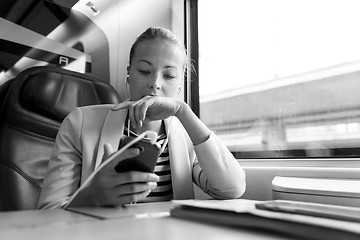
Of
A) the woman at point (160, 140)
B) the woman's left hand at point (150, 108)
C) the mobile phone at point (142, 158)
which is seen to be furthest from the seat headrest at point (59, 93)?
the mobile phone at point (142, 158)

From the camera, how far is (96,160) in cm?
92

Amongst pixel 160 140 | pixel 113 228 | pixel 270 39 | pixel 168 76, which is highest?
pixel 270 39

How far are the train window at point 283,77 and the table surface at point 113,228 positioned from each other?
825mm

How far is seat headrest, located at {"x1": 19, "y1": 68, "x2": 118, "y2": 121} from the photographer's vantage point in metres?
1.19

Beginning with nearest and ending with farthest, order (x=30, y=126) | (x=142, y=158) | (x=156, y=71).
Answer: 1. (x=142, y=158)
2. (x=156, y=71)
3. (x=30, y=126)

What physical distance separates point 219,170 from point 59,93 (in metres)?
0.69

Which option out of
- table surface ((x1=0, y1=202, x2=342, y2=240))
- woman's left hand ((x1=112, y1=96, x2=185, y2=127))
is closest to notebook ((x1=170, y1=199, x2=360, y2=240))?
table surface ((x1=0, y1=202, x2=342, y2=240))

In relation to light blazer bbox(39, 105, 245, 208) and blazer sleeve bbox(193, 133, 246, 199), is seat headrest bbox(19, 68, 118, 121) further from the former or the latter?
blazer sleeve bbox(193, 133, 246, 199)

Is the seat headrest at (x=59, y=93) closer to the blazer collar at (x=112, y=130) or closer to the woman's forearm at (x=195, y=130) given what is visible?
the blazer collar at (x=112, y=130)

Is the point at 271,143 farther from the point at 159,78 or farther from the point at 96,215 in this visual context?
the point at 96,215

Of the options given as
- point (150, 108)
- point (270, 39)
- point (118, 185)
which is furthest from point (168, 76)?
point (270, 39)

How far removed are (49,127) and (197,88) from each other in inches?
31.5

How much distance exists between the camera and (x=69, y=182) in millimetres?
901

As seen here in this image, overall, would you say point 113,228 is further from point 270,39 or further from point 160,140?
point 270,39
